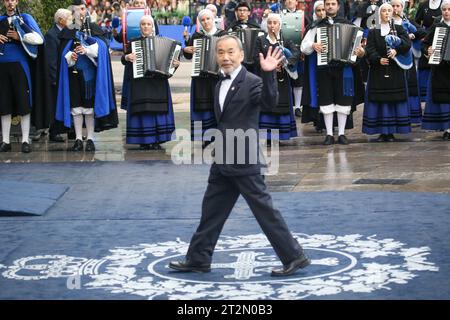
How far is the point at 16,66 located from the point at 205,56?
233 centimetres

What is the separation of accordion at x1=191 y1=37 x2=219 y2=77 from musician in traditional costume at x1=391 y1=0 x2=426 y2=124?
238 centimetres

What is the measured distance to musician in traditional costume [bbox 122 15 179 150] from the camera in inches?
572

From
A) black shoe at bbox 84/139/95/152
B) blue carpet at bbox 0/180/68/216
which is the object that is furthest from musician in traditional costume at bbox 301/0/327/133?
blue carpet at bbox 0/180/68/216

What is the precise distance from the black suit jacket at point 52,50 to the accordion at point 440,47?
4.75 m

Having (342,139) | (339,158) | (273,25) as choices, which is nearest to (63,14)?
(273,25)

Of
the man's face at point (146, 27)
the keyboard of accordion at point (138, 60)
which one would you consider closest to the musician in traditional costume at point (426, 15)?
the man's face at point (146, 27)

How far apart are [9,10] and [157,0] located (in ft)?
55.7

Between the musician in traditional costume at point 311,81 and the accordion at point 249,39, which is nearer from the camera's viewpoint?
the accordion at point 249,39

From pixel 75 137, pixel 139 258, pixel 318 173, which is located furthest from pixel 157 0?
pixel 139 258

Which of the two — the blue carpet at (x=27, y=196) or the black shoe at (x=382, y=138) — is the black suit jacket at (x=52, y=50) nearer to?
the blue carpet at (x=27, y=196)

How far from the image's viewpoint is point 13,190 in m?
11.4

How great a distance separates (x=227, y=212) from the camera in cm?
807

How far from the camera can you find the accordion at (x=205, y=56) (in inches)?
580

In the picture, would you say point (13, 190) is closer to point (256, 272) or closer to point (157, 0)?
point (256, 272)
